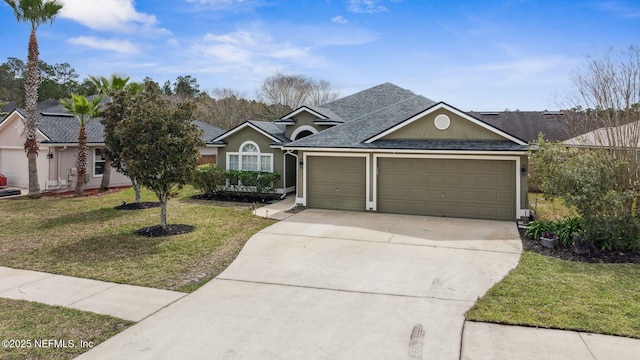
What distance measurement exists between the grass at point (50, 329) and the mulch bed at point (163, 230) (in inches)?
185

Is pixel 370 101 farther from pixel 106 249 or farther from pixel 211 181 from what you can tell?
pixel 106 249

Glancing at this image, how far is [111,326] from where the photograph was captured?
5.70 metres

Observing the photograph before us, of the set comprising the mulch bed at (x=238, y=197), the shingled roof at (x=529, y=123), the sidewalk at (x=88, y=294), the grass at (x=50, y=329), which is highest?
the shingled roof at (x=529, y=123)

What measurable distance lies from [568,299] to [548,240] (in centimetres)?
360

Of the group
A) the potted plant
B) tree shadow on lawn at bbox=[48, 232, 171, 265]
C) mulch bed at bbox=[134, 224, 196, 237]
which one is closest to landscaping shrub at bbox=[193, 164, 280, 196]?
mulch bed at bbox=[134, 224, 196, 237]

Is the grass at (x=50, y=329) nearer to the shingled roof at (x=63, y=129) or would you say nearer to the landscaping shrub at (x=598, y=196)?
the landscaping shrub at (x=598, y=196)

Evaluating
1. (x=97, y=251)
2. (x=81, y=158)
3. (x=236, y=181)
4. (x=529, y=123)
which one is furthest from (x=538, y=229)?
(x=529, y=123)

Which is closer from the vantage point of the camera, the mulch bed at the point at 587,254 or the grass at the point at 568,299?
the grass at the point at 568,299

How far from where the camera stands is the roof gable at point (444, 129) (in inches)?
523

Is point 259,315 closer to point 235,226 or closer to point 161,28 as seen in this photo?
point 235,226

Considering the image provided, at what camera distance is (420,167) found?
13852 mm

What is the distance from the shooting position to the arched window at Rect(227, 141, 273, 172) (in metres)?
18.5

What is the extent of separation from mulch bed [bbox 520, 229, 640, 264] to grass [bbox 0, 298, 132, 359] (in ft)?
28.8

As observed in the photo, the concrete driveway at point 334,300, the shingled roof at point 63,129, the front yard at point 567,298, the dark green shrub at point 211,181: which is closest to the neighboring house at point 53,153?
the shingled roof at point 63,129
